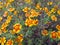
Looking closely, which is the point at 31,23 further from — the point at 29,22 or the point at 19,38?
the point at 19,38

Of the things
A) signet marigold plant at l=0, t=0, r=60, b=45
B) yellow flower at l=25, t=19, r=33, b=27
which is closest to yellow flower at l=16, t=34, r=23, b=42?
signet marigold plant at l=0, t=0, r=60, b=45

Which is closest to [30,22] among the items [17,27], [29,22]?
[29,22]

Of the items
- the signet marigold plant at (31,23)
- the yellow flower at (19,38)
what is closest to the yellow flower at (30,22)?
the signet marigold plant at (31,23)

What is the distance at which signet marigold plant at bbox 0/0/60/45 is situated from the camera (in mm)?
2395

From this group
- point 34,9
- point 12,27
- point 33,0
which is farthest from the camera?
point 33,0

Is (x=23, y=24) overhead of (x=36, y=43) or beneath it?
overhead

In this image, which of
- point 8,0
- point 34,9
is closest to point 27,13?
point 34,9

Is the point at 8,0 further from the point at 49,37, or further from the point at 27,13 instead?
the point at 49,37

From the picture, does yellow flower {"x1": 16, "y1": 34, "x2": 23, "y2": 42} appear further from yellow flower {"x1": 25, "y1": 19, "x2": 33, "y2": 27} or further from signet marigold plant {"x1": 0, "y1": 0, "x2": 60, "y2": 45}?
yellow flower {"x1": 25, "y1": 19, "x2": 33, "y2": 27}

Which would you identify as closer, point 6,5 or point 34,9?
point 34,9

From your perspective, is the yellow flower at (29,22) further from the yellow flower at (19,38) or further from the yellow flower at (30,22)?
the yellow flower at (19,38)

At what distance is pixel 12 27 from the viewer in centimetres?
260

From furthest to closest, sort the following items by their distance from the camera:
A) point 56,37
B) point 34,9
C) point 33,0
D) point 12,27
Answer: point 33,0, point 34,9, point 12,27, point 56,37

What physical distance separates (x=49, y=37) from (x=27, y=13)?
46 cm
